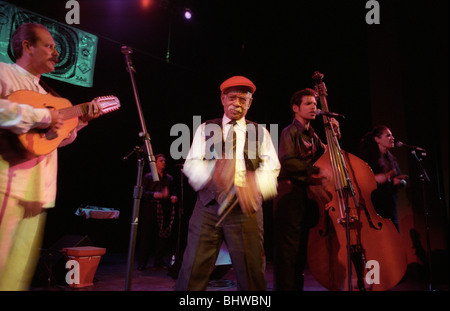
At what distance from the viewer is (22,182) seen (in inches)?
84.6

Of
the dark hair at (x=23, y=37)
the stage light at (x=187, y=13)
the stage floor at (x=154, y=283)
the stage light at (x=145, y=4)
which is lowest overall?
the stage floor at (x=154, y=283)

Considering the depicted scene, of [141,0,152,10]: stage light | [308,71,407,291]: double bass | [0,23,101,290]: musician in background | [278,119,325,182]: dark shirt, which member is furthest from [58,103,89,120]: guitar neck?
[141,0,152,10]: stage light

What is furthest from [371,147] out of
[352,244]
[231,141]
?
[231,141]

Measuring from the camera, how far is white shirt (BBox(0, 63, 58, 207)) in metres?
2.04

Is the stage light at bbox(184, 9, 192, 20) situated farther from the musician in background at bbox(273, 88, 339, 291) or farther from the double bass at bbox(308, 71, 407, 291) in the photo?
the double bass at bbox(308, 71, 407, 291)

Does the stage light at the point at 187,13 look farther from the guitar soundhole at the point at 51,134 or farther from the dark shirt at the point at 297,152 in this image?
the guitar soundhole at the point at 51,134

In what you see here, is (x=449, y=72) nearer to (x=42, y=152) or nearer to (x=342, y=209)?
(x=342, y=209)

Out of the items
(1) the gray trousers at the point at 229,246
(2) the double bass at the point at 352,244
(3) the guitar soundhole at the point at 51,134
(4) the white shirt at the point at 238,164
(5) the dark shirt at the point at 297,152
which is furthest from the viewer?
(5) the dark shirt at the point at 297,152

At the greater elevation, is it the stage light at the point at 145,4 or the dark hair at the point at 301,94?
the stage light at the point at 145,4

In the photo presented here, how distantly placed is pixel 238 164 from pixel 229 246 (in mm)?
611

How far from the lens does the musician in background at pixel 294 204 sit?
2.74 m

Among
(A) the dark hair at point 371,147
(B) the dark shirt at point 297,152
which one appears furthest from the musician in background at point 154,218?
(A) the dark hair at point 371,147
